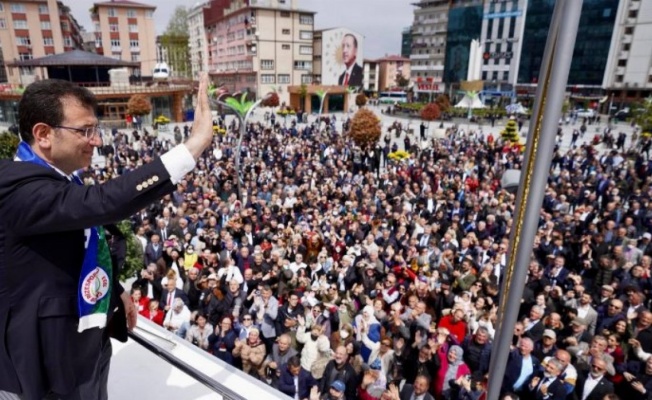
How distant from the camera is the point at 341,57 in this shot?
5806 cm

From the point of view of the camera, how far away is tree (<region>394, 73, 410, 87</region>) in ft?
260

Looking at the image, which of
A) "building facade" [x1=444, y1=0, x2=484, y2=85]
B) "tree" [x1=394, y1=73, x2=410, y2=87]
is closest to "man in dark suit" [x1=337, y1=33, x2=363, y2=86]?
"building facade" [x1=444, y1=0, x2=484, y2=85]

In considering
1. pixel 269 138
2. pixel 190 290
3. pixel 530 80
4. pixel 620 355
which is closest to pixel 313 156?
pixel 269 138

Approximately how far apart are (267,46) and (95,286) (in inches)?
2204

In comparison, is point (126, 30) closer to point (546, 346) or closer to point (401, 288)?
point (401, 288)

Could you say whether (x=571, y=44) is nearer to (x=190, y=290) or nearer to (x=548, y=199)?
(x=190, y=290)

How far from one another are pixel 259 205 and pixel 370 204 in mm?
3184

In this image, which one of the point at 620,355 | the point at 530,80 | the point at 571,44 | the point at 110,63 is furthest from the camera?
the point at 530,80

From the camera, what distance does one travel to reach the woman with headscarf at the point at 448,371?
4.70 m

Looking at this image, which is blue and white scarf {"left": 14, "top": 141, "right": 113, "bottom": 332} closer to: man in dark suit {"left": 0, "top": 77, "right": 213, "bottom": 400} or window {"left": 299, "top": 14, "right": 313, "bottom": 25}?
man in dark suit {"left": 0, "top": 77, "right": 213, "bottom": 400}

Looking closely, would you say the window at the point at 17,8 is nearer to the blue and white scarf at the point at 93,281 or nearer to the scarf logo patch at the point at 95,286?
the blue and white scarf at the point at 93,281

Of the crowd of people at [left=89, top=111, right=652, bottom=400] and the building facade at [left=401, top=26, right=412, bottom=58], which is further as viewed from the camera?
the building facade at [left=401, top=26, right=412, bottom=58]

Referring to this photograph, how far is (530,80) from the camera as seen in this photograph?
186 ft

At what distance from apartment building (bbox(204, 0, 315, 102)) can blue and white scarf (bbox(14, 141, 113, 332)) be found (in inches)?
2064
